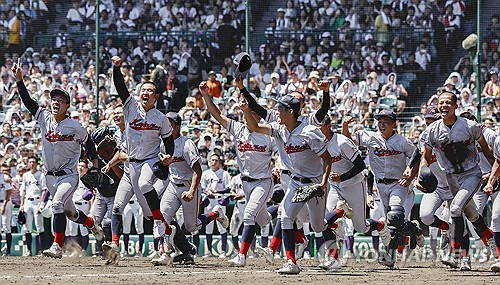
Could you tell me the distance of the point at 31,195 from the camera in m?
20.4

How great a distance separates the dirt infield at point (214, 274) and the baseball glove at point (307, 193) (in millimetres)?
879

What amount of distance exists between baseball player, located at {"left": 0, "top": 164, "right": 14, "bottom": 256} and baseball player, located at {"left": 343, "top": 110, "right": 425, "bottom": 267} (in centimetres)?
801

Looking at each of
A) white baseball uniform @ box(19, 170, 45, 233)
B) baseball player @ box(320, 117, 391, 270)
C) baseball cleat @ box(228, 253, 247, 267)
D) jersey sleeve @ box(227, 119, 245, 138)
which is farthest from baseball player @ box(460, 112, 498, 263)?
white baseball uniform @ box(19, 170, 45, 233)

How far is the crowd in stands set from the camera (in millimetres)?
20766

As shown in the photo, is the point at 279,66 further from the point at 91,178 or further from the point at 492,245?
the point at 492,245

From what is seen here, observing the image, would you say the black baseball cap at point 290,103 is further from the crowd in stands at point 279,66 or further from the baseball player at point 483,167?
the crowd in stands at point 279,66

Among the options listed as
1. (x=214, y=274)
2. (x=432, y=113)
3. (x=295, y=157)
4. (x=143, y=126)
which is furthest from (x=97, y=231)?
(x=432, y=113)

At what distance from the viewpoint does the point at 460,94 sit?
66.6ft

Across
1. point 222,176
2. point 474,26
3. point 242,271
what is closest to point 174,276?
point 242,271

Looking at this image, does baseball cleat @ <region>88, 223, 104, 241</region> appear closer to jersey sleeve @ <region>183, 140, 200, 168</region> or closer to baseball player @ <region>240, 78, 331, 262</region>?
jersey sleeve @ <region>183, 140, 200, 168</region>

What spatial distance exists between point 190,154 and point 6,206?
6.84 m

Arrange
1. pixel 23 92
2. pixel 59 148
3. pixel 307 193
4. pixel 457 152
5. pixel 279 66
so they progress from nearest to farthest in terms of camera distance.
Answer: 1. pixel 307 193
2. pixel 457 152
3. pixel 23 92
4. pixel 59 148
5. pixel 279 66

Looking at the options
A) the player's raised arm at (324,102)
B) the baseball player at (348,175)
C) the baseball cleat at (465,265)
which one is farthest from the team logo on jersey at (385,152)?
the baseball cleat at (465,265)

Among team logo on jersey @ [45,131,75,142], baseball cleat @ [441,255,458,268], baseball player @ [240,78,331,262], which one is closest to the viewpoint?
baseball player @ [240,78,331,262]
